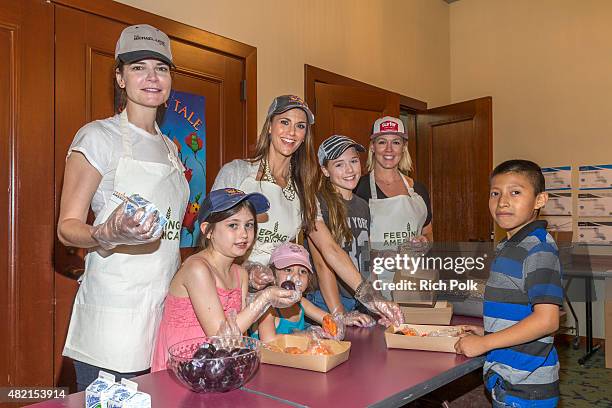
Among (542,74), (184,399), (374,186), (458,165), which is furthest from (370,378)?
(542,74)

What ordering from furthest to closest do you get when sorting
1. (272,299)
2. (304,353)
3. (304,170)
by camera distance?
(304,170) < (272,299) < (304,353)

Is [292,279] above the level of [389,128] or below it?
below

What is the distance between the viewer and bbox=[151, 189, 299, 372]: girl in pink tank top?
1540 millimetres

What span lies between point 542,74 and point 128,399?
16.0ft

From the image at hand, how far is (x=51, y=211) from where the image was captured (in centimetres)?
231

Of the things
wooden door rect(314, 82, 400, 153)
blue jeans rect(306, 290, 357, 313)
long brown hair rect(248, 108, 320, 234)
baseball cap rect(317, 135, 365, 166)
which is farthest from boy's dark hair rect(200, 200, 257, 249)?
wooden door rect(314, 82, 400, 153)

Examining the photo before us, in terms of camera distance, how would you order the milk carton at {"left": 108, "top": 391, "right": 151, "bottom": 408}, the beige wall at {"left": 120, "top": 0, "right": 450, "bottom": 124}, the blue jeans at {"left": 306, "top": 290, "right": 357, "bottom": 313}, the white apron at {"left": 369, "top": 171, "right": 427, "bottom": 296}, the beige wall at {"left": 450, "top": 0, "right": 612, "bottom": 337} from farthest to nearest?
the beige wall at {"left": 450, "top": 0, "right": 612, "bottom": 337}, the beige wall at {"left": 120, "top": 0, "right": 450, "bottom": 124}, the white apron at {"left": 369, "top": 171, "right": 427, "bottom": 296}, the blue jeans at {"left": 306, "top": 290, "right": 357, "bottom": 313}, the milk carton at {"left": 108, "top": 391, "right": 151, "bottom": 408}

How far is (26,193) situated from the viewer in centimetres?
223

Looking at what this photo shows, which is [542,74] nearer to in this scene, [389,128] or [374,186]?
[389,128]

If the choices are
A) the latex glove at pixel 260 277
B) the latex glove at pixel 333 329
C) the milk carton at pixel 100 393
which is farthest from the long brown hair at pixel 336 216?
the milk carton at pixel 100 393

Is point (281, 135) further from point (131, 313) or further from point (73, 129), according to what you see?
point (73, 129)

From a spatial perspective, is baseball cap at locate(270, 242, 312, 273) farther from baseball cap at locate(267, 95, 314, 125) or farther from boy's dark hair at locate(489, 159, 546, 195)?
boy's dark hair at locate(489, 159, 546, 195)

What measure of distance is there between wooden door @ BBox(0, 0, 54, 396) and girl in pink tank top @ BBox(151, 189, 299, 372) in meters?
0.92

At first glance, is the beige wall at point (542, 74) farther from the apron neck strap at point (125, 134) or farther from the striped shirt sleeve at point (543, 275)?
the apron neck strap at point (125, 134)
